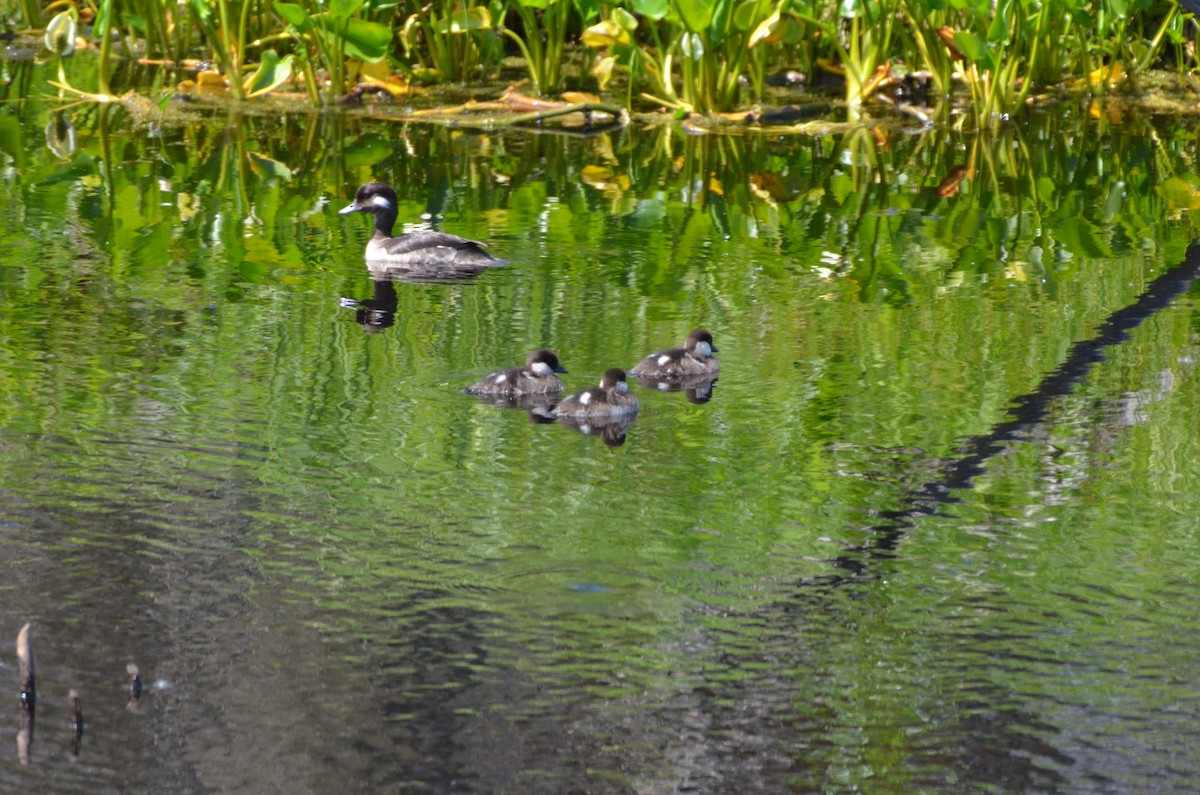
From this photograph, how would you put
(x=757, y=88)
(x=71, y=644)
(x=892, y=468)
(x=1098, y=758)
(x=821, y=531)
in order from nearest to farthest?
1. (x=1098, y=758)
2. (x=71, y=644)
3. (x=821, y=531)
4. (x=892, y=468)
5. (x=757, y=88)

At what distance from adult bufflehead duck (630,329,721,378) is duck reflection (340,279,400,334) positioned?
139 cm

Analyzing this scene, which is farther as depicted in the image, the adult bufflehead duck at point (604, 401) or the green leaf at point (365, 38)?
the green leaf at point (365, 38)

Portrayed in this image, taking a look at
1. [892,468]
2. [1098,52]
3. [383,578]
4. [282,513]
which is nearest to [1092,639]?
[892,468]

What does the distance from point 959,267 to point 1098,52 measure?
683 centimetres

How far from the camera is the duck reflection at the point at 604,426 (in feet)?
21.3

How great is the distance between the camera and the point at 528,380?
22.4 ft

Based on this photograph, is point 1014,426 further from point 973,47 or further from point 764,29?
point 764,29

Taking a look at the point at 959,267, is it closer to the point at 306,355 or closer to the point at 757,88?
the point at 306,355

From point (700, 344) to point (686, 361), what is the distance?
0.11 m

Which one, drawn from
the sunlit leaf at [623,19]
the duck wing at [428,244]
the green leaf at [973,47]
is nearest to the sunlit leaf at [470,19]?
the sunlit leaf at [623,19]

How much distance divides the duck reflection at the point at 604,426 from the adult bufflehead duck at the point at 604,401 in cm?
2

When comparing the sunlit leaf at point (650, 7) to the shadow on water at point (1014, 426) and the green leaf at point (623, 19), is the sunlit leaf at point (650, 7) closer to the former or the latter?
the green leaf at point (623, 19)

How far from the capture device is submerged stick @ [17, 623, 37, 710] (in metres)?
4.08

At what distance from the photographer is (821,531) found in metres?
5.56
